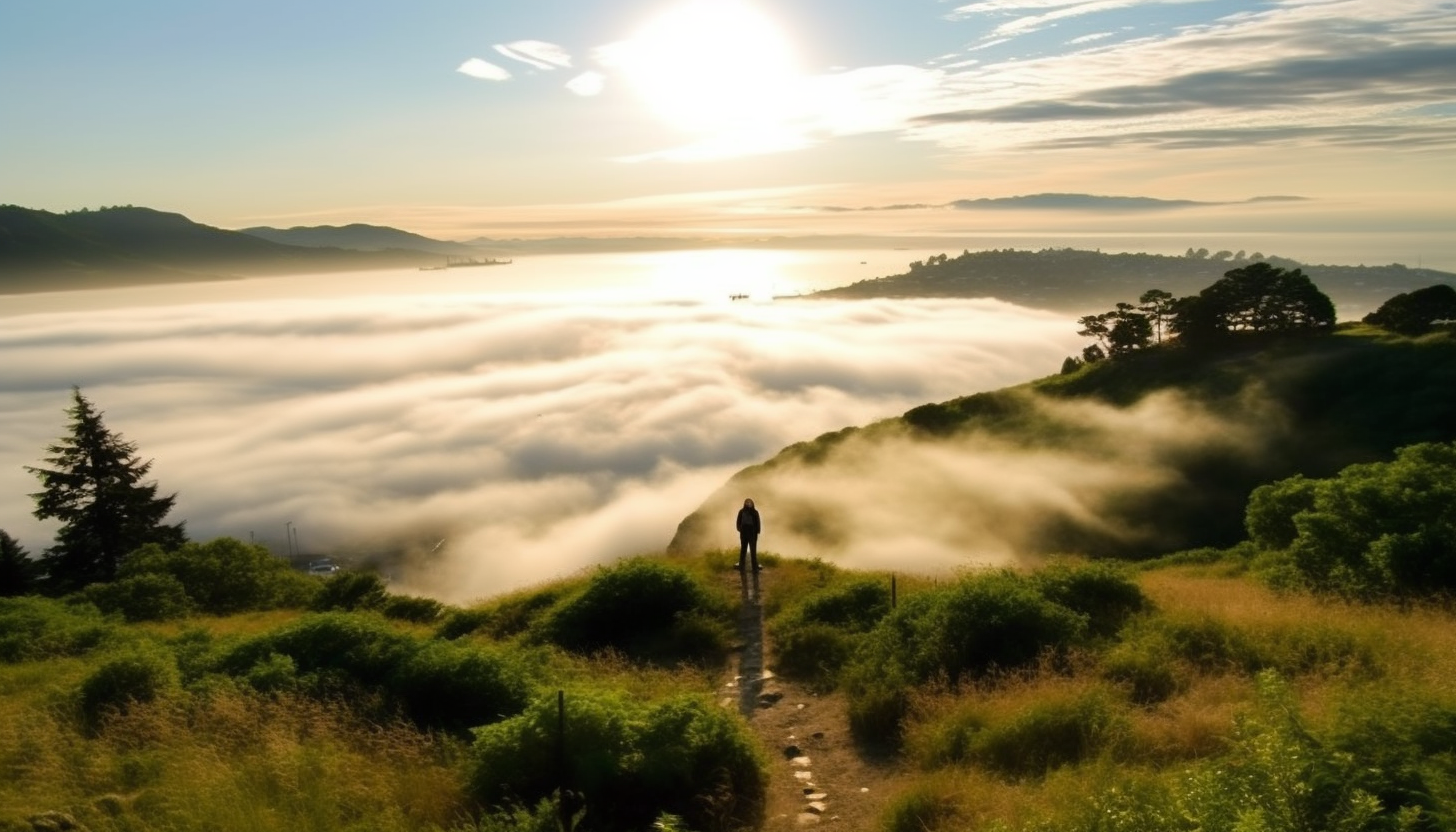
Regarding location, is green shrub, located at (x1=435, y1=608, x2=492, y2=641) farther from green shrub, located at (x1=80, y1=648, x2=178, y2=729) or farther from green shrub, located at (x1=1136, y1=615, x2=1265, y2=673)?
green shrub, located at (x1=1136, y1=615, x2=1265, y2=673)

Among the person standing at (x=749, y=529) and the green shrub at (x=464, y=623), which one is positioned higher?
the person standing at (x=749, y=529)

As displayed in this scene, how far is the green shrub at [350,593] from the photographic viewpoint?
2159 cm

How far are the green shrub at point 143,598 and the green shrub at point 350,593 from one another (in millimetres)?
3243

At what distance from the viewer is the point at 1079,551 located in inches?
1688

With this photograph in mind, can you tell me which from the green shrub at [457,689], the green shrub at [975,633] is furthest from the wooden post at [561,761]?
the green shrub at [975,633]

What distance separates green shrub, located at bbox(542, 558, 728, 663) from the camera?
14305 mm

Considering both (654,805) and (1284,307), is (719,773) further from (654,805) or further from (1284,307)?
(1284,307)

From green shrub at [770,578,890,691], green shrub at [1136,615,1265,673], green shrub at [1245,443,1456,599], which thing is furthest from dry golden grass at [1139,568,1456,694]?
green shrub at [770,578,890,691]

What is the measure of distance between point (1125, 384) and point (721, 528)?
108 feet

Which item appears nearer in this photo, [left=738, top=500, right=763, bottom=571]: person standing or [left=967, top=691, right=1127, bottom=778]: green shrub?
[left=967, top=691, right=1127, bottom=778]: green shrub

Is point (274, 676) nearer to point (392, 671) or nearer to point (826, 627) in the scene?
point (392, 671)

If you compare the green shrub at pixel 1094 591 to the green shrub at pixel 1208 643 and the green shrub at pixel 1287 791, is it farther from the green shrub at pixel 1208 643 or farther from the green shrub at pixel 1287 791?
the green shrub at pixel 1287 791

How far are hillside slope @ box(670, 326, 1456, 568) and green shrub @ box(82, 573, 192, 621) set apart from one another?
2133 cm

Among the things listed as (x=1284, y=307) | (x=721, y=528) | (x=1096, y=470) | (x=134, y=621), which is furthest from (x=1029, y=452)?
(x=134, y=621)
